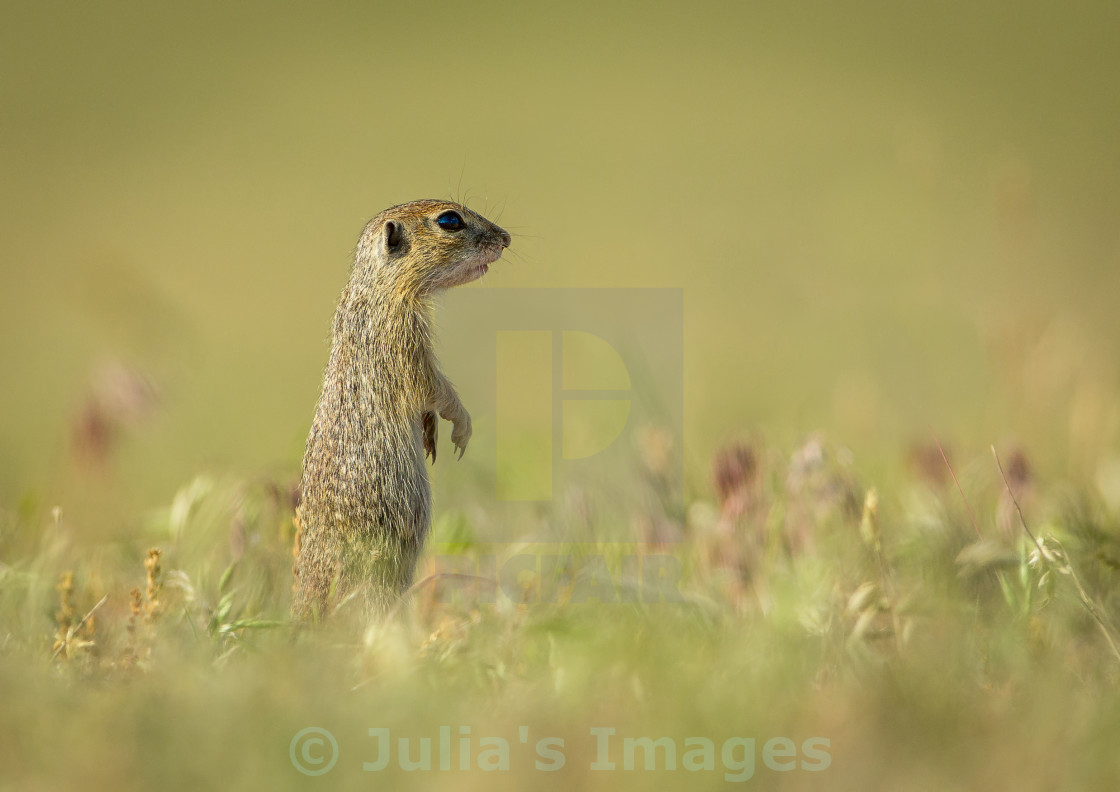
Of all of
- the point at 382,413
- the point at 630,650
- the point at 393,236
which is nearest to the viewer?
the point at 630,650

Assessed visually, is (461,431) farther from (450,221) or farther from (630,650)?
(630,650)

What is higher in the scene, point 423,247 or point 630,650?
point 423,247

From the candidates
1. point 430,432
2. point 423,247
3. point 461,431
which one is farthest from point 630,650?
point 423,247

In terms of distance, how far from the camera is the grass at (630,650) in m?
2.18

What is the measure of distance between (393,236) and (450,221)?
264 millimetres

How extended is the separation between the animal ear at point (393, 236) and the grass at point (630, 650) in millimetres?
1131

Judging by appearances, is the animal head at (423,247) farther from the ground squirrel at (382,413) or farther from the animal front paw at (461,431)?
the animal front paw at (461,431)

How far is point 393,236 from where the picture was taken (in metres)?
4.38

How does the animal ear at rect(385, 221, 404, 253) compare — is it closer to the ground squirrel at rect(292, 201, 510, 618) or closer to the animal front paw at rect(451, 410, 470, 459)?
the ground squirrel at rect(292, 201, 510, 618)

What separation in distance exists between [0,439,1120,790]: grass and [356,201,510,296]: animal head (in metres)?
1.05

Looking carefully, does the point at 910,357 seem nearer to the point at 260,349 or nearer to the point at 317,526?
the point at 317,526

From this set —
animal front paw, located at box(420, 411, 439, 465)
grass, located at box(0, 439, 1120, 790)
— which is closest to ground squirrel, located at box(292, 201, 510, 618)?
animal front paw, located at box(420, 411, 439, 465)

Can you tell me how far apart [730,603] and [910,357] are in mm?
2895

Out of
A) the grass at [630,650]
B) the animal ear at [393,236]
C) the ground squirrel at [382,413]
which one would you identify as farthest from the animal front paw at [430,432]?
the animal ear at [393,236]
